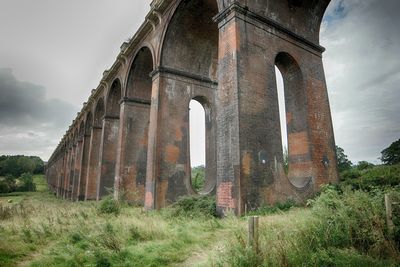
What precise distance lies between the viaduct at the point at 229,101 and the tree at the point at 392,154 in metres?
27.2

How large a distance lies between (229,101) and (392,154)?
3297cm

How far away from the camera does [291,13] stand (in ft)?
32.8

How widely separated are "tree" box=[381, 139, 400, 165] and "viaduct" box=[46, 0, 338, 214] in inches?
1069

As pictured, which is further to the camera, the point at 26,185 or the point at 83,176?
the point at 26,185

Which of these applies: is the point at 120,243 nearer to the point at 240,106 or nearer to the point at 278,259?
the point at 278,259

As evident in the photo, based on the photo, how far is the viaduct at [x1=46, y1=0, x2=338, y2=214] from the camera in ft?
24.3

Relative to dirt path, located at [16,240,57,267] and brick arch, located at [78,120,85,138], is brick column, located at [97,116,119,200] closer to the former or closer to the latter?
brick arch, located at [78,120,85,138]

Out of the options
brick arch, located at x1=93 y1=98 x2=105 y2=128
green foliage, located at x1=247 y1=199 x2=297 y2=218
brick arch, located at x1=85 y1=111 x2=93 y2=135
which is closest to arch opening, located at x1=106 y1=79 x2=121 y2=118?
brick arch, located at x1=93 y1=98 x2=105 y2=128

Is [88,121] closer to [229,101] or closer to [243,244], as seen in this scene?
[229,101]

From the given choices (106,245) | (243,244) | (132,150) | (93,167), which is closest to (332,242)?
(243,244)

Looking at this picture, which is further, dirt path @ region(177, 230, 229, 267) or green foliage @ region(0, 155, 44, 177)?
green foliage @ region(0, 155, 44, 177)

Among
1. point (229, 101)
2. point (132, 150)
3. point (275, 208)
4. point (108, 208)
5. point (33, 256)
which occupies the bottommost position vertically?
point (33, 256)

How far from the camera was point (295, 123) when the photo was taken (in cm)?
981

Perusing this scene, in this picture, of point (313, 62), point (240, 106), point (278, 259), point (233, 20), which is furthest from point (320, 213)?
point (313, 62)
